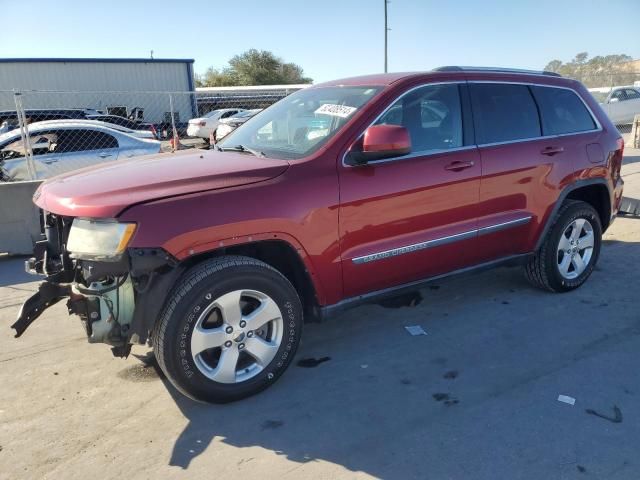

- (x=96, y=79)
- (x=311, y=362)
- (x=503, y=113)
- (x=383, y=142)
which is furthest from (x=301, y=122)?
(x=96, y=79)

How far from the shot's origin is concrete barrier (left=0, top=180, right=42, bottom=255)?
612cm

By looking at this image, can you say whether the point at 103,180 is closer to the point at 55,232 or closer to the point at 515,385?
the point at 55,232

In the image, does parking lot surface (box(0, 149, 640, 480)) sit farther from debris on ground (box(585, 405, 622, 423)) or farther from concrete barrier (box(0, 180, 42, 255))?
concrete barrier (box(0, 180, 42, 255))

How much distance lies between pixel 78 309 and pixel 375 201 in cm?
184

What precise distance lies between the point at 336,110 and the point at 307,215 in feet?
3.02

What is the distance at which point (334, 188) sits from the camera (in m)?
3.06

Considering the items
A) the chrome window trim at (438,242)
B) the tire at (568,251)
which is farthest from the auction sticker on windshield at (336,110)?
the tire at (568,251)

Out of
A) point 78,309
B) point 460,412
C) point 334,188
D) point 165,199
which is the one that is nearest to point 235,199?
point 165,199

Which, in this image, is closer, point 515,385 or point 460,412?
point 460,412

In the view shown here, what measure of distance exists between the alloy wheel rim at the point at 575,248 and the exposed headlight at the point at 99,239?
139 inches

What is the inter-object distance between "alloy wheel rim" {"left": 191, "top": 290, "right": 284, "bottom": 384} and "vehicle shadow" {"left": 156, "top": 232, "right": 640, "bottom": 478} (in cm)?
22

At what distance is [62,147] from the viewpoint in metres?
8.91

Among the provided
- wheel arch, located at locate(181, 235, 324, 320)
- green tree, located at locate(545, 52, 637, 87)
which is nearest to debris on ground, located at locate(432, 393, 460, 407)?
wheel arch, located at locate(181, 235, 324, 320)

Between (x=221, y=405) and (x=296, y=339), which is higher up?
(x=296, y=339)
